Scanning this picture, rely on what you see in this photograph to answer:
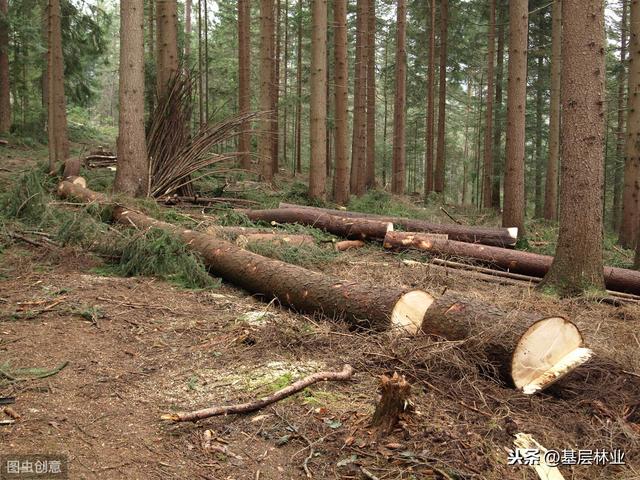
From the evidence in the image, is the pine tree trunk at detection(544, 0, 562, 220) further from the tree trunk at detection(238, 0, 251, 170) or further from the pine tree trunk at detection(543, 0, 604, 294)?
the pine tree trunk at detection(543, 0, 604, 294)

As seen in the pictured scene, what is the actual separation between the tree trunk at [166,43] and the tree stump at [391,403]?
1040 cm

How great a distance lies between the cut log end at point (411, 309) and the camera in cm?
454

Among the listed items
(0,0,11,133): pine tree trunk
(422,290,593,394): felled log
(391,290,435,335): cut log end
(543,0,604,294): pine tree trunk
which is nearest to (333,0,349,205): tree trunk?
(543,0,604,294): pine tree trunk

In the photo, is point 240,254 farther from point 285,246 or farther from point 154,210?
point 154,210

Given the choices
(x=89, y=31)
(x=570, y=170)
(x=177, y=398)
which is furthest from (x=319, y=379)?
(x=89, y=31)

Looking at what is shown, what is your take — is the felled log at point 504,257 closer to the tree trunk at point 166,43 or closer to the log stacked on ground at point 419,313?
the log stacked on ground at point 419,313

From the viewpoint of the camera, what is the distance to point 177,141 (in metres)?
10.9

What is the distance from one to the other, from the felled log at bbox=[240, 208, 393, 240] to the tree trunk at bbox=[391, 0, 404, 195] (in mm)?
9829

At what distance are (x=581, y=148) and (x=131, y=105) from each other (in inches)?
304

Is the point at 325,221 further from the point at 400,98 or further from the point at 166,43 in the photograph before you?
the point at 400,98

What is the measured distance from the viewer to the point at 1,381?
3.36m

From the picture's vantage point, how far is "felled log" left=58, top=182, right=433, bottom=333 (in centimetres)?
461

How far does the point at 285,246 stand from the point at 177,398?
14.0 feet

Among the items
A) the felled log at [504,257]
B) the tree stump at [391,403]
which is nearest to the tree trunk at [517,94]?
the felled log at [504,257]
